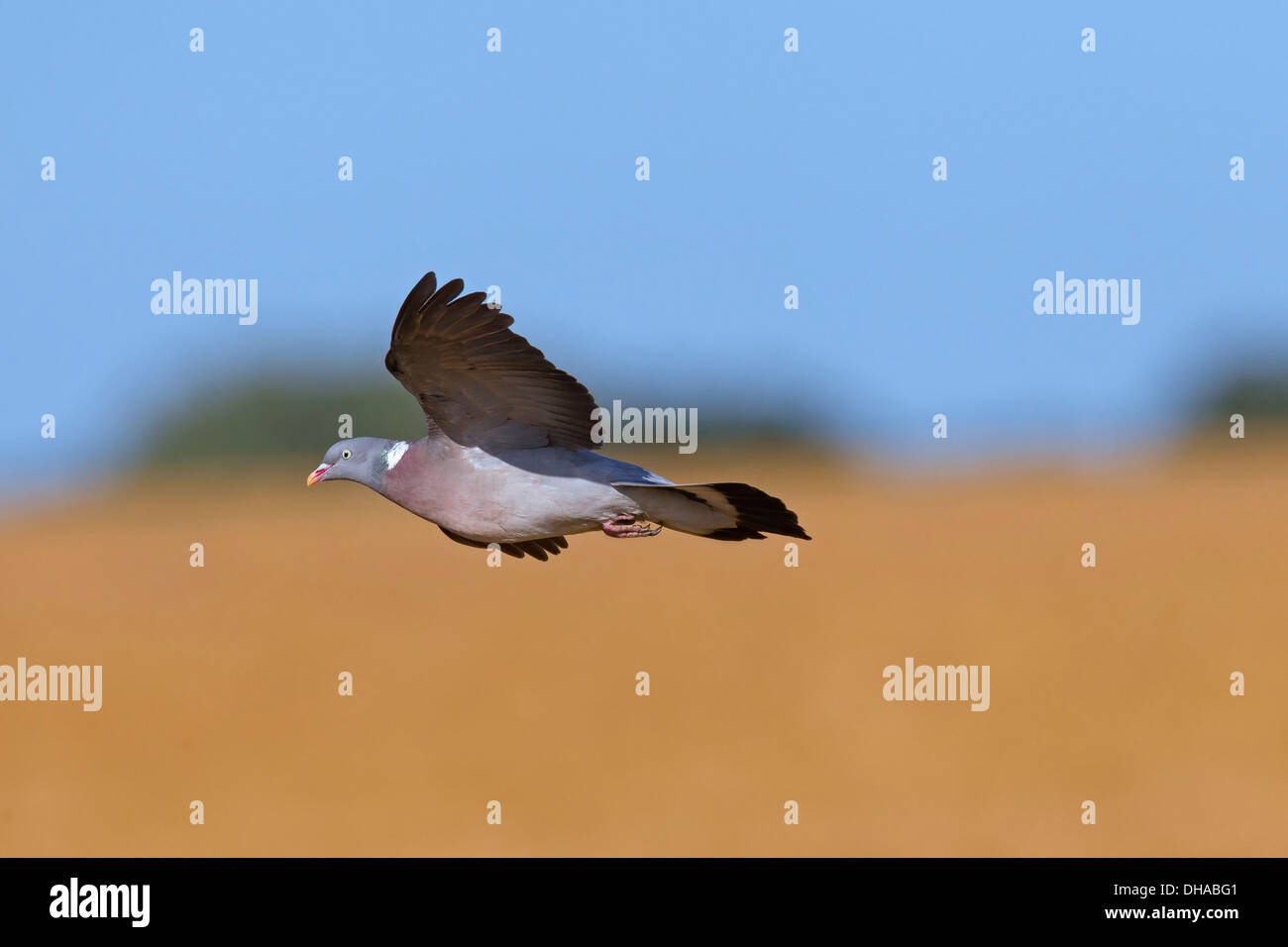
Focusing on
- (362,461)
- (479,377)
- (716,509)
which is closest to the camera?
(716,509)

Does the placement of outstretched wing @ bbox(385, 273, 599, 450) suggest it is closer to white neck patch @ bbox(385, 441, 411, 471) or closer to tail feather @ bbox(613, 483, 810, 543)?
white neck patch @ bbox(385, 441, 411, 471)

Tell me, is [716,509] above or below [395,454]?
below

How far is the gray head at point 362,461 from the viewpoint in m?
9.51

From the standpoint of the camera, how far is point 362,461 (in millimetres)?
9672

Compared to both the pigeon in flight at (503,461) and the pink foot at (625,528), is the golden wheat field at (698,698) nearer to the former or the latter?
the pigeon in flight at (503,461)

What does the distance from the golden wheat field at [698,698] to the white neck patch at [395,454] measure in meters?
31.2

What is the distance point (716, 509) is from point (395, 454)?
1.95 metres

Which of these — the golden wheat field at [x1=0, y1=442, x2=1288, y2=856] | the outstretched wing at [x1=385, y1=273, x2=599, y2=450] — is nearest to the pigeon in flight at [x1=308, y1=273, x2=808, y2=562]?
the outstretched wing at [x1=385, y1=273, x2=599, y2=450]

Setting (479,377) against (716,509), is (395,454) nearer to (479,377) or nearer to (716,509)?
(479,377)

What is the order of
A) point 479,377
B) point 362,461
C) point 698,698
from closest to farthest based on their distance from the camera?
point 479,377, point 362,461, point 698,698

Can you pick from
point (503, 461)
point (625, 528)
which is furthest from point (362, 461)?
point (625, 528)
